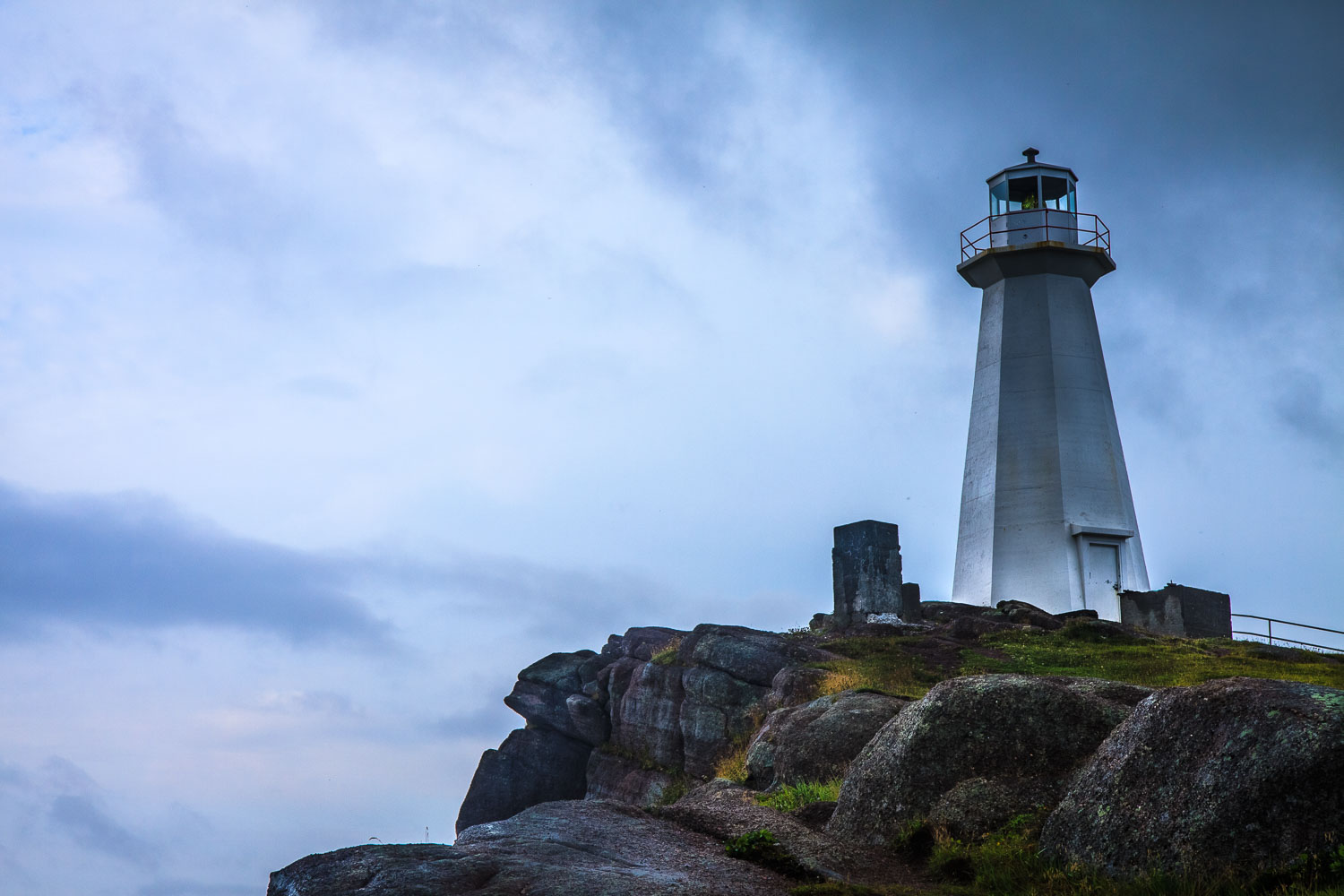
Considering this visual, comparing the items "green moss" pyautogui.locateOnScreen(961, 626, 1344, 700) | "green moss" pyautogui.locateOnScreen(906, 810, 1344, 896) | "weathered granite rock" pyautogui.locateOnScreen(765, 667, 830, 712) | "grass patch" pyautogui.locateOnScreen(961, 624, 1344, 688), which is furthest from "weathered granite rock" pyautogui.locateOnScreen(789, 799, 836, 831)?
"grass patch" pyautogui.locateOnScreen(961, 624, 1344, 688)

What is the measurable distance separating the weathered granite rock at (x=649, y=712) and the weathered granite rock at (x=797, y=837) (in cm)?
1243

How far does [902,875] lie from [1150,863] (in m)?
2.51

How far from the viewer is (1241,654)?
93.1 feet

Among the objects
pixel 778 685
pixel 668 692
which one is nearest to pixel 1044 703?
pixel 778 685

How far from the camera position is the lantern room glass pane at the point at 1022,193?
40656 mm

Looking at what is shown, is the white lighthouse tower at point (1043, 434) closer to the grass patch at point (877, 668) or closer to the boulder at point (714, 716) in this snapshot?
the grass patch at point (877, 668)

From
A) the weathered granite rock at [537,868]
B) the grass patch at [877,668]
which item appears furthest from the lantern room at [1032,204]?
the weathered granite rock at [537,868]

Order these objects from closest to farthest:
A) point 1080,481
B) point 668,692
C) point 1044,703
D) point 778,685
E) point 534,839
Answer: point 534,839 < point 1044,703 < point 778,685 < point 668,692 < point 1080,481

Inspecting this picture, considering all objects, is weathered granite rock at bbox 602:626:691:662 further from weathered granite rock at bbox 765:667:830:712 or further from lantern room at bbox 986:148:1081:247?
lantern room at bbox 986:148:1081:247

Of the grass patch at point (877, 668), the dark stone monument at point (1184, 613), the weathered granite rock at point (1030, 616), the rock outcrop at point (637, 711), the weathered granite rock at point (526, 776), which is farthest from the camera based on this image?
the dark stone monument at point (1184, 613)

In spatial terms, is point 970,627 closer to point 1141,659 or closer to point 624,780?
point 1141,659

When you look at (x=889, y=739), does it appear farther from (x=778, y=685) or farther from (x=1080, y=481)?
(x=1080, y=481)

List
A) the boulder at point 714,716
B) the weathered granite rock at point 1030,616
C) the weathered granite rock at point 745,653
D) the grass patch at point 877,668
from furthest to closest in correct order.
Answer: the weathered granite rock at point 1030,616
the weathered granite rock at point 745,653
the boulder at point 714,716
the grass patch at point 877,668

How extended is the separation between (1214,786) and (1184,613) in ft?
88.8
